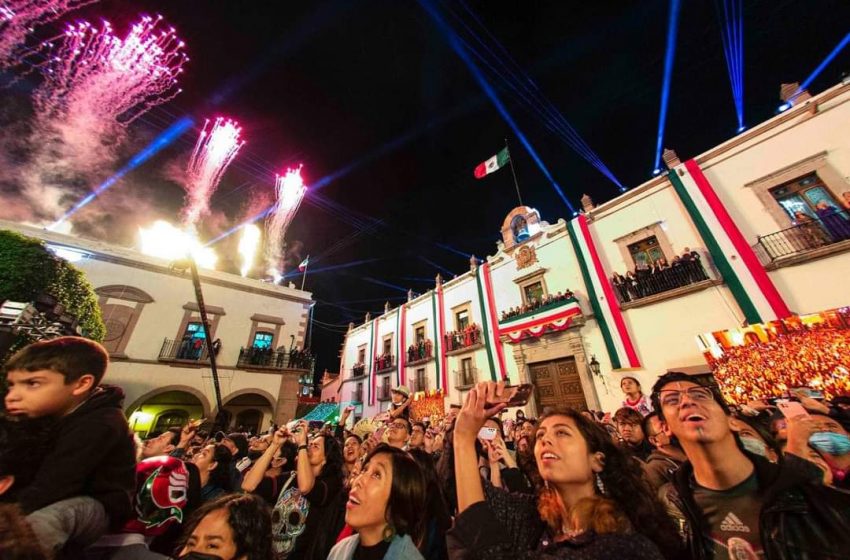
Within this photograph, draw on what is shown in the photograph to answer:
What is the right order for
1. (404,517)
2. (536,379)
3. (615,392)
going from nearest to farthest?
(404,517)
(615,392)
(536,379)

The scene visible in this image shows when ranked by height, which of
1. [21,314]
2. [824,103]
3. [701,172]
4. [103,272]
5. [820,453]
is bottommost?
[820,453]

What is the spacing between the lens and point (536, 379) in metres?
11.9

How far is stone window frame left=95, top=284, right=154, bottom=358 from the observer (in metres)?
11.5

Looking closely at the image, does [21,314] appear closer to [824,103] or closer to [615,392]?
[615,392]

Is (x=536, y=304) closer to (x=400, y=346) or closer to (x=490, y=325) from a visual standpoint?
(x=490, y=325)

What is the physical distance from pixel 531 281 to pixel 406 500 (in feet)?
40.7

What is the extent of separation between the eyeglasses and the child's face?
392 centimetres

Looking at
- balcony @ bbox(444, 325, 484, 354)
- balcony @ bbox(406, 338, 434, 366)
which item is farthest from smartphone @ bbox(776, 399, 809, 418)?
balcony @ bbox(406, 338, 434, 366)

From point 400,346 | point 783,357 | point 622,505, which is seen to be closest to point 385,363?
point 400,346

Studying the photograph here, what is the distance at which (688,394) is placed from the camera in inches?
73.9

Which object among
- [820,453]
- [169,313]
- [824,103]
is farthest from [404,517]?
[169,313]

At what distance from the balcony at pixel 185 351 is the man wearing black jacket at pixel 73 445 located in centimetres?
1356

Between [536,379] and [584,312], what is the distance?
3335mm

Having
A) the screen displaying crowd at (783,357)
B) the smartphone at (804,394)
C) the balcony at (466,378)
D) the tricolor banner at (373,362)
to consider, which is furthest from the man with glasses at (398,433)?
the tricolor banner at (373,362)
